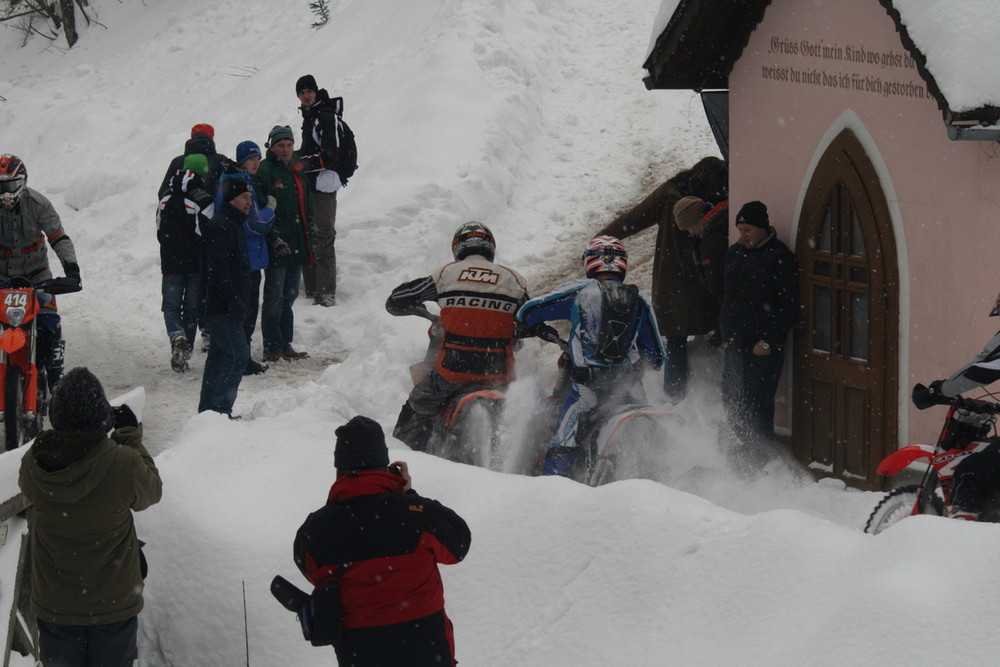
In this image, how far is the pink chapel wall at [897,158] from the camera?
7.05 meters

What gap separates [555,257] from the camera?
1332 cm

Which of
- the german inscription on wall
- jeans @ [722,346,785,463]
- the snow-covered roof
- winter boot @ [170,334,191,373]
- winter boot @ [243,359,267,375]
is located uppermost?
the snow-covered roof

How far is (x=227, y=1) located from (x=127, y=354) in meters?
12.0

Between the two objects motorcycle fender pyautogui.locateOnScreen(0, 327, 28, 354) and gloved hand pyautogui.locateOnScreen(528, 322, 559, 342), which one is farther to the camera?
motorcycle fender pyautogui.locateOnScreen(0, 327, 28, 354)

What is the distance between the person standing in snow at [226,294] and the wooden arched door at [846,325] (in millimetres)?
3909

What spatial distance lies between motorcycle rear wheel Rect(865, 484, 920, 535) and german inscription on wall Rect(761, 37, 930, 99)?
8.10 ft

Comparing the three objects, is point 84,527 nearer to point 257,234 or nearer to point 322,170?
point 257,234

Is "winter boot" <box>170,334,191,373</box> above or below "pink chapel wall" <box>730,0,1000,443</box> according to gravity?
below

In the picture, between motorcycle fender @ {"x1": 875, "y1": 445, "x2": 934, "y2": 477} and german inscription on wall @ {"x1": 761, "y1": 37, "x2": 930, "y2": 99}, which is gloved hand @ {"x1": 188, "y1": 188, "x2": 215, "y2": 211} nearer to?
german inscription on wall @ {"x1": 761, "y1": 37, "x2": 930, "y2": 99}

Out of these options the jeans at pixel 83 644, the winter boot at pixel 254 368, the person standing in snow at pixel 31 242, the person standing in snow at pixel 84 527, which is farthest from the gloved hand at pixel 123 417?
the winter boot at pixel 254 368

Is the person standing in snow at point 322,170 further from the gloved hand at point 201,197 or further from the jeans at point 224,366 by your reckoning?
the jeans at point 224,366

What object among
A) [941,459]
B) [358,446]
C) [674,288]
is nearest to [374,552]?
[358,446]

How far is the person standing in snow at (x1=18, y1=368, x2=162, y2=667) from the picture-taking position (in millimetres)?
4859

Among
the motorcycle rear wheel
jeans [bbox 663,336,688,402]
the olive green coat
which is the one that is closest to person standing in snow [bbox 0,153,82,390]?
the olive green coat
